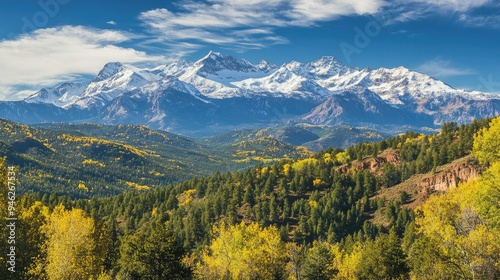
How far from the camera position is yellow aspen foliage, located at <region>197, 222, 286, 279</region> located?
75.4 metres

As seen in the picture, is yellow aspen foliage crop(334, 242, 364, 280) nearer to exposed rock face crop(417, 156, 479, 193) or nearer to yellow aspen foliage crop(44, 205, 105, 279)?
yellow aspen foliage crop(44, 205, 105, 279)

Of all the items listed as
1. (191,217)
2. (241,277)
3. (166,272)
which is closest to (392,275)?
(241,277)

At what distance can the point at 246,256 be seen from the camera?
7531 cm

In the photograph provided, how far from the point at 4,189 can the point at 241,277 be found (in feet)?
139

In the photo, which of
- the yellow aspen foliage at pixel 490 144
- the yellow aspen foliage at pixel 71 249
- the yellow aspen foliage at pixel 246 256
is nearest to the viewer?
the yellow aspen foliage at pixel 490 144

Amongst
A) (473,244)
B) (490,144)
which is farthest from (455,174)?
(473,244)

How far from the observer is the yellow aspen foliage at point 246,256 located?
75.4m

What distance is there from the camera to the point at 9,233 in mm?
52656

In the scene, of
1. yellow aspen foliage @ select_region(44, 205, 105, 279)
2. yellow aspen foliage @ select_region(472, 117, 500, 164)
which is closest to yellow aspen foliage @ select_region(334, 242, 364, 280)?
yellow aspen foliage @ select_region(472, 117, 500, 164)

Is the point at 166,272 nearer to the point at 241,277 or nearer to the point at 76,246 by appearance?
the point at 76,246

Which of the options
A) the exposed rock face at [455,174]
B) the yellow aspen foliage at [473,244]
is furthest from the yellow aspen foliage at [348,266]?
the exposed rock face at [455,174]

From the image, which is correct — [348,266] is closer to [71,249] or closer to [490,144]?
[490,144]

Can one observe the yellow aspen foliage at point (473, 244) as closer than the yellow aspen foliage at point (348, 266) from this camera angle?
Yes

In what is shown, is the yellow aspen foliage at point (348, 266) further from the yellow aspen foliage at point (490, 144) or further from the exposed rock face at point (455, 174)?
the exposed rock face at point (455, 174)
